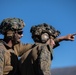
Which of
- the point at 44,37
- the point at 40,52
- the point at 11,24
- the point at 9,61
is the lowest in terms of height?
the point at 9,61

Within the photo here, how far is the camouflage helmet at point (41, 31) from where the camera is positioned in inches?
254

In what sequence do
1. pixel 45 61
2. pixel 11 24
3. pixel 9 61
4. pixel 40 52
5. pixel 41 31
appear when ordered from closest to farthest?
pixel 45 61 → pixel 40 52 → pixel 9 61 → pixel 11 24 → pixel 41 31

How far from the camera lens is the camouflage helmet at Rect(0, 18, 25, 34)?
6.31 m

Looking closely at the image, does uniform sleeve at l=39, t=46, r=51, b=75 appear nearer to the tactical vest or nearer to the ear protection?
the ear protection

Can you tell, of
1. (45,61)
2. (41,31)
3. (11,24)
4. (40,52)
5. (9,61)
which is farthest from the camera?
(41,31)

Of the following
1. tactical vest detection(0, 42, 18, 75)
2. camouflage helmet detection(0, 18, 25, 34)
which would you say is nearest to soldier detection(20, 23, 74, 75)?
tactical vest detection(0, 42, 18, 75)

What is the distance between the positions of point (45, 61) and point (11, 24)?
3.94ft

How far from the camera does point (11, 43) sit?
20.9ft

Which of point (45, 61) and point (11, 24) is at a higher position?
point (11, 24)

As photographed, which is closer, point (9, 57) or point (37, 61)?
point (37, 61)

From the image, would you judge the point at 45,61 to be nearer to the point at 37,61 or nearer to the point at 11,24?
the point at 37,61

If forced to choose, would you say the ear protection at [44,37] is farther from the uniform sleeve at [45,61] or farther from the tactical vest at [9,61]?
the uniform sleeve at [45,61]

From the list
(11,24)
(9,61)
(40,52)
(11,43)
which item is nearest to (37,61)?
(40,52)

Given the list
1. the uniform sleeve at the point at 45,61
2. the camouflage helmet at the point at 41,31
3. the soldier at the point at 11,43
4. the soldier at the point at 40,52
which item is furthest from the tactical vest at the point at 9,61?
the uniform sleeve at the point at 45,61
